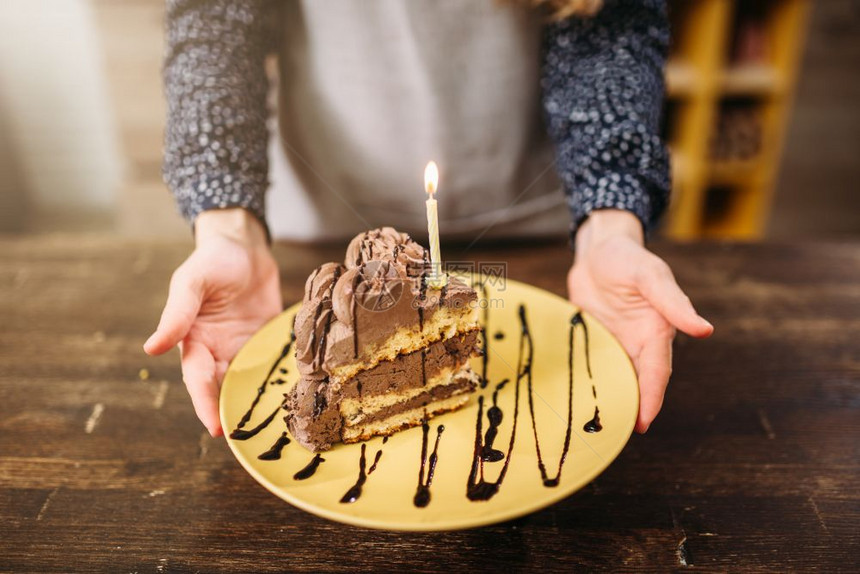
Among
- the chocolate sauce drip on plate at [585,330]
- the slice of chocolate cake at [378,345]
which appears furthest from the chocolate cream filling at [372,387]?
the chocolate sauce drip on plate at [585,330]

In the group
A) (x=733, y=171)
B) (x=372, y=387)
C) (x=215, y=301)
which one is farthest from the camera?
(x=733, y=171)

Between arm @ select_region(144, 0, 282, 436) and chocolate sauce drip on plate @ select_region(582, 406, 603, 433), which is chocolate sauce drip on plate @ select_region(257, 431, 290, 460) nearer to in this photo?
arm @ select_region(144, 0, 282, 436)

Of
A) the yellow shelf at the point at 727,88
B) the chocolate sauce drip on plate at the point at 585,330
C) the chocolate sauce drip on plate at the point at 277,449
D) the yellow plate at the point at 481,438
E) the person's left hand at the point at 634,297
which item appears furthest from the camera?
the yellow shelf at the point at 727,88

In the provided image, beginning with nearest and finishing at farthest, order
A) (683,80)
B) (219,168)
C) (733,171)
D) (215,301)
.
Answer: (215,301) → (219,168) → (683,80) → (733,171)

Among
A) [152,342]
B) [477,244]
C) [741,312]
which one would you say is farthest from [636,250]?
[152,342]

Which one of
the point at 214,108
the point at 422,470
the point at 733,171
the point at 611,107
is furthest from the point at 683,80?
the point at 422,470

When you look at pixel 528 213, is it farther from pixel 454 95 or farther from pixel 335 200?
pixel 335 200

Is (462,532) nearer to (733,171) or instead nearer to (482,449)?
(482,449)

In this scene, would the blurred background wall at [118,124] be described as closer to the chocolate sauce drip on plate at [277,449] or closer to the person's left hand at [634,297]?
the person's left hand at [634,297]
